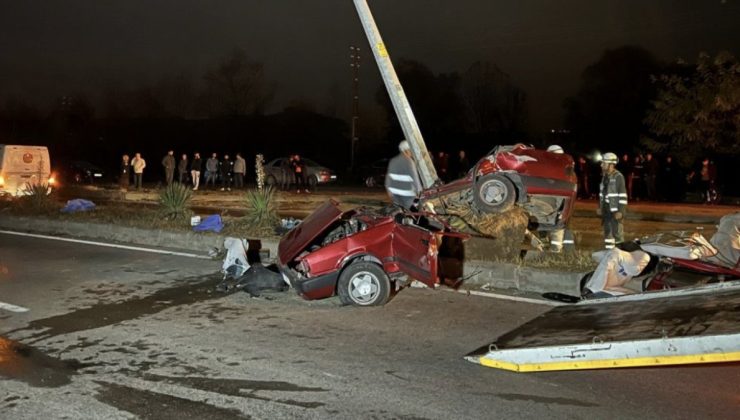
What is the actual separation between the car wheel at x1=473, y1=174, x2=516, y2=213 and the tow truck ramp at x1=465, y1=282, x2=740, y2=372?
13.1 feet

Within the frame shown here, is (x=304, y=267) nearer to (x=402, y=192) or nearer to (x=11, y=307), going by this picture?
(x=402, y=192)

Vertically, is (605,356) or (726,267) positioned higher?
(726,267)

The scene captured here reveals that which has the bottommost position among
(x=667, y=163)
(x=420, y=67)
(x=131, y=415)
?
(x=131, y=415)

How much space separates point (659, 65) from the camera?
45.7 meters

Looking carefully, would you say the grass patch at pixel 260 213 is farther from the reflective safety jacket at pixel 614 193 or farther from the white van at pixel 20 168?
the white van at pixel 20 168

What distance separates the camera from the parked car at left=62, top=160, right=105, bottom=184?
3723 centimetres

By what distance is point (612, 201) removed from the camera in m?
9.69

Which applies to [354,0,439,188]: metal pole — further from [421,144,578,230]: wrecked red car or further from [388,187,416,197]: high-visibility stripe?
[388,187,416,197]: high-visibility stripe

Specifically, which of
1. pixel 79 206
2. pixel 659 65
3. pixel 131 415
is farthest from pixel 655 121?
pixel 659 65

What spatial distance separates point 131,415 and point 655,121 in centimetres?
2134

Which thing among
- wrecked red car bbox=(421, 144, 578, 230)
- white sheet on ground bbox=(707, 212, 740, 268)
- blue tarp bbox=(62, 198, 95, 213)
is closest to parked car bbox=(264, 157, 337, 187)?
blue tarp bbox=(62, 198, 95, 213)

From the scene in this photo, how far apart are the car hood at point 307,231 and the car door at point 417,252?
73cm

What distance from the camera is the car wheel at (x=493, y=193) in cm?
1034

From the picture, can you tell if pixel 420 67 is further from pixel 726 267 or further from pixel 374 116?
pixel 726 267
